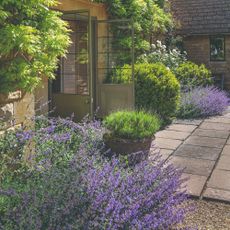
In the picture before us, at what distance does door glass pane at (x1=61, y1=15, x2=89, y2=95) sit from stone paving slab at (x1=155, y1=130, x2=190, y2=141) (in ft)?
6.14

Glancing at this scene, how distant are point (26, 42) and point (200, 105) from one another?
6402mm

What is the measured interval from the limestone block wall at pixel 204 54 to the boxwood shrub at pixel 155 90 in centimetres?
753

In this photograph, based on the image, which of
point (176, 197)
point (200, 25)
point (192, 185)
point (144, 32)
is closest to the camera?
point (176, 197)

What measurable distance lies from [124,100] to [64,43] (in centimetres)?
404

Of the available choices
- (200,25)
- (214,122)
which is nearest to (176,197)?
(214,122)

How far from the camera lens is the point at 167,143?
6.41m

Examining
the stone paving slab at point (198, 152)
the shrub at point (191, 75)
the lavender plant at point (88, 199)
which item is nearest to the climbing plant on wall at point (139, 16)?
the shrub at point (191, 75)

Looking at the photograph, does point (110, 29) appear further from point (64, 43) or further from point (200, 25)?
point (200, 25)

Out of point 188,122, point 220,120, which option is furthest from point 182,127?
point 220,120

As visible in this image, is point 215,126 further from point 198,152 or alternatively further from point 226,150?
point 198,152

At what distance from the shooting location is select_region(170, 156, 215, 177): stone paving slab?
16.1 feet

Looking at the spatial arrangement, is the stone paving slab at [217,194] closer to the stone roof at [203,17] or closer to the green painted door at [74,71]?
the green painted door at [74,71]

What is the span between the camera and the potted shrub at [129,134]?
5117mm

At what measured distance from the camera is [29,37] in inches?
140
